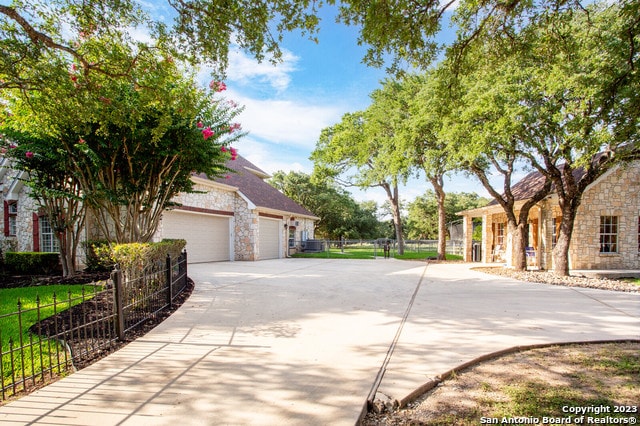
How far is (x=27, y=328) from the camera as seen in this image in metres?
5.25

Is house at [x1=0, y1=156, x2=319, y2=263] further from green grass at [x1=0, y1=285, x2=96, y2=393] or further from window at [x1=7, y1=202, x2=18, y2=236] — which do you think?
green grass at [x1=0, y1=285, x2=96, y2=393]

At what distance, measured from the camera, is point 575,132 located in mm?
8961

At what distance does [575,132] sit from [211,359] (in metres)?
10.0

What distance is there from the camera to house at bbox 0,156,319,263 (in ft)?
44.8

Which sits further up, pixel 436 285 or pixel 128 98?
pixel 128 98

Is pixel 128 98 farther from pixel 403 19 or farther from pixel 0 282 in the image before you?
pixel 0 282

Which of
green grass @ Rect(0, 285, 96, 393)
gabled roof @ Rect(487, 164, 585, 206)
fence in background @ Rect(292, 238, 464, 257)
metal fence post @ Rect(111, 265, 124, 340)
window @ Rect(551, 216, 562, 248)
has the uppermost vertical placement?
gabled roof @ Rect(487, 164, 585, 206)

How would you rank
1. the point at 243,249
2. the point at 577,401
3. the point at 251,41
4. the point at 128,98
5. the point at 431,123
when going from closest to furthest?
the point at 577,401, the point at 251,41, the point at 128,98, the point at 431,123, the point at 243,249

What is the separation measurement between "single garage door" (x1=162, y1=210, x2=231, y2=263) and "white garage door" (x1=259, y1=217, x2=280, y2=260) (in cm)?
200

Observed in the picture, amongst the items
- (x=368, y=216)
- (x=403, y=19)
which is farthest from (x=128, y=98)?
(x=368, y=216)

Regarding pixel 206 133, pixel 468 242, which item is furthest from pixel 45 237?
pixel 468 242

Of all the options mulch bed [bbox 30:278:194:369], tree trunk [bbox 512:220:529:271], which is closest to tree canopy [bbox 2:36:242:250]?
mulch bed [bbox 30:278:194:369]

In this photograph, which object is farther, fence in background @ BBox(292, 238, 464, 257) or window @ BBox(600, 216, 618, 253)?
fence in background @ BBox(292, 238, 464, 257)

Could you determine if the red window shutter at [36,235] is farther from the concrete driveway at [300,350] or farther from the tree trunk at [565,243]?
the tree trunk at [565,243]
